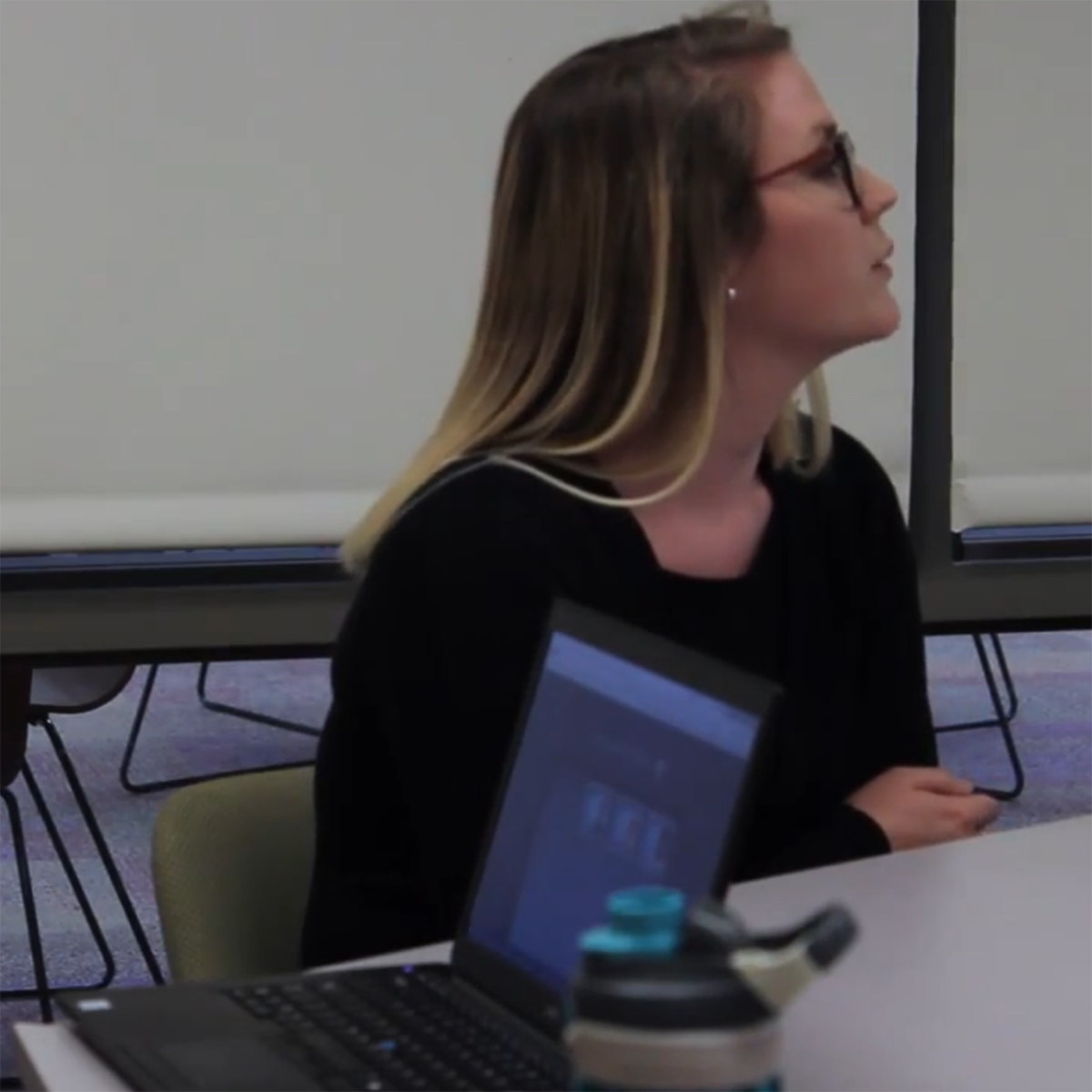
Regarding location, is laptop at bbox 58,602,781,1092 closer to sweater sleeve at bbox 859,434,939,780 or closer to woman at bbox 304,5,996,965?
woman at bbox 304,5,996,965

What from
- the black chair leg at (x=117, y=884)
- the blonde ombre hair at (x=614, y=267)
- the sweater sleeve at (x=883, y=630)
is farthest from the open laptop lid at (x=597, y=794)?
the black chair leg at (x=117, y=884)

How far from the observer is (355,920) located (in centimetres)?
147

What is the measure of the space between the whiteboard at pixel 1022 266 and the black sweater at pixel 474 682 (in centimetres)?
131

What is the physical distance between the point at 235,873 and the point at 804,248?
0.64 metres

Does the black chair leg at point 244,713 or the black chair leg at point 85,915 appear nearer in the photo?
the black chair leg at point 85,915

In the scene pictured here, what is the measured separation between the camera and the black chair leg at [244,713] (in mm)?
4430

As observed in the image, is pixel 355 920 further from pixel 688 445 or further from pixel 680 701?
pixel 680 701

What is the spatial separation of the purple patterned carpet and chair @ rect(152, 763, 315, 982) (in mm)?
1486

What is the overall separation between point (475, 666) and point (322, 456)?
1220 mm

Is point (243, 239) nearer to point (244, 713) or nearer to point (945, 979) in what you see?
point (945, 979)

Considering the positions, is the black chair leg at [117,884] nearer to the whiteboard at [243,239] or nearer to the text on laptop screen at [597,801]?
the whiteboard at [243,239]

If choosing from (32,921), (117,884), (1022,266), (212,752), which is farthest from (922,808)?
(212,752)

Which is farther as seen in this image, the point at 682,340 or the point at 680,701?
the point at 682,340

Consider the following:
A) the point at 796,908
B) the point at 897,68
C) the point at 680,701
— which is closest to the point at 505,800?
the point at 680,701
